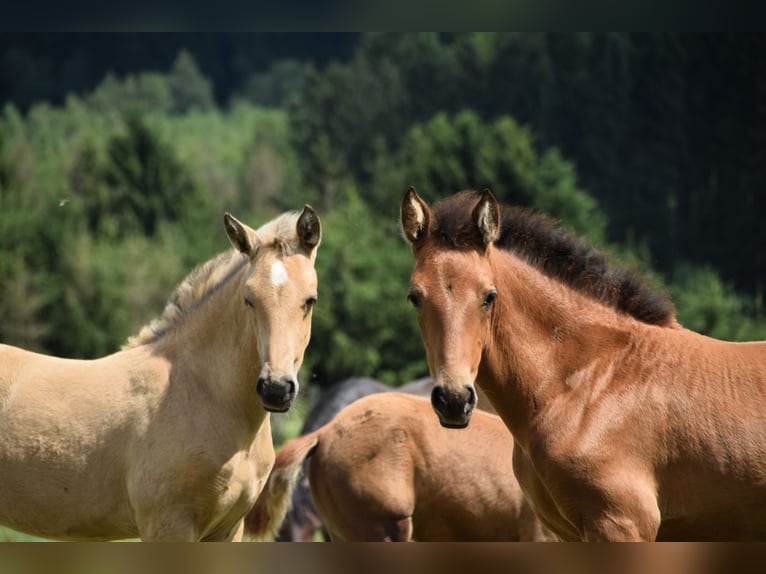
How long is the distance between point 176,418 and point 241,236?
897 millimetres

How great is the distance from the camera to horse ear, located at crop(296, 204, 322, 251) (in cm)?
477

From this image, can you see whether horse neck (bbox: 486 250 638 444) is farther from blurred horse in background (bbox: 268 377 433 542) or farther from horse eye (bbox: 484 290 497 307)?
blurred horse in background (bbox: 268 377 433 542)

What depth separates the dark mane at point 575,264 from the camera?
4.42m

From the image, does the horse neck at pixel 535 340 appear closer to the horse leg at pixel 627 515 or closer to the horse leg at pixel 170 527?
the horse leg at pixel 627 515

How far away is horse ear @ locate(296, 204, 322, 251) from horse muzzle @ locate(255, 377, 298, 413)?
0.78 metres

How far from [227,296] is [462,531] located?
206cm

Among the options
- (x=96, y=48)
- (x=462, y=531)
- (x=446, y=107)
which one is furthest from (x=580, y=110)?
(x=462, y=531)

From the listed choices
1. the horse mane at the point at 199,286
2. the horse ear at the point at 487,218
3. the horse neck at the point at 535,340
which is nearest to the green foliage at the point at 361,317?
the horse mane at the point at 199,286

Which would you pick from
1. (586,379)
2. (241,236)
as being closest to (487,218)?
(586,379)

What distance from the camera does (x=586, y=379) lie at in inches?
165

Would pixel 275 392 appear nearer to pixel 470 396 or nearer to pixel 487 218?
pixel 470 396

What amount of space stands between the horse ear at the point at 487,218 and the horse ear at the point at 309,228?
86 cm

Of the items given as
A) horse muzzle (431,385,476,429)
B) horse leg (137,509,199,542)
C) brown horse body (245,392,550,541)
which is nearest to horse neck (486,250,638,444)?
horse muzzle (431,385,476,429)

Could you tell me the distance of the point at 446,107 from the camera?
62281 millimetres
